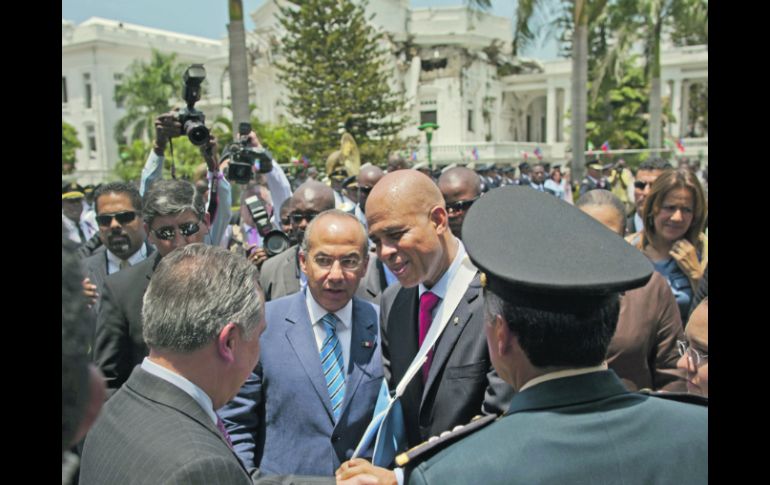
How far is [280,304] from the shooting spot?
3131 millimetres

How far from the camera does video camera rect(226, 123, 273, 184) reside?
4941 millimetres

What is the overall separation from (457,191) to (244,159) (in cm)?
172

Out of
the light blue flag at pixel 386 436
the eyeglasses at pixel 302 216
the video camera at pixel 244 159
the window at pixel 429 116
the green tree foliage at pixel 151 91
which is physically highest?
the green tree foliage at pixel 151 91

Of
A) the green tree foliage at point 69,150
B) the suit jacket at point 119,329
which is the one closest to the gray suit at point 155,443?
the suit jacket at point 119,329

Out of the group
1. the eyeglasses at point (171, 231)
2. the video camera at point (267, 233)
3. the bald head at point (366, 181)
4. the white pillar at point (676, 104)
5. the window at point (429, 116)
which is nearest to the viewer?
the eyeglasses at point (171, 231)

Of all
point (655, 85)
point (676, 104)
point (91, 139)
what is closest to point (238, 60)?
point (655, 85)

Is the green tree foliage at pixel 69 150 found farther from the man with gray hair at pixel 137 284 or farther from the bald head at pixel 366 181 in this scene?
the man with gray hair at pixel 137 284

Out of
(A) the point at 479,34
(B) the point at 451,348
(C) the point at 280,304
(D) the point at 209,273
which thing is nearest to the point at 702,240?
(B) the point at 451,348

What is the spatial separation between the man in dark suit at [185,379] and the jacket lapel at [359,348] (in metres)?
0.92

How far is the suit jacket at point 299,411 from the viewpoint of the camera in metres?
2.77

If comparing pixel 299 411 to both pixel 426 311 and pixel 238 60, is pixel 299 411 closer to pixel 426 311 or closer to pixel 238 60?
pixel 426 311

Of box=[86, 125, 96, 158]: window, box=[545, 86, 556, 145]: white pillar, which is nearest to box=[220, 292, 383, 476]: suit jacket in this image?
box=[545, 86, 556, 145]: white pillar

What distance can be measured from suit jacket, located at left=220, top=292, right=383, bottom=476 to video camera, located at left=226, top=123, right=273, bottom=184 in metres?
2.25

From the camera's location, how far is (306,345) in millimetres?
2928
